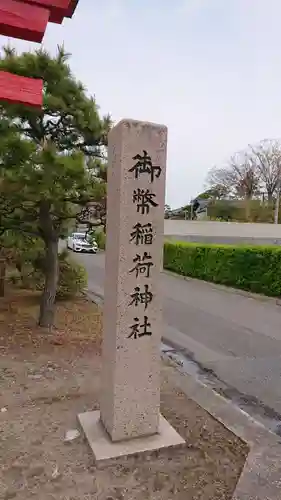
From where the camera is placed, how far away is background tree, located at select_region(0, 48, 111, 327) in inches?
164

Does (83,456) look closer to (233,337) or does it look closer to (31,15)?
(31,15)

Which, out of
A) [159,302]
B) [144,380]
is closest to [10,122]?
[159,302]

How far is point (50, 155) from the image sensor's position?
13.4ft

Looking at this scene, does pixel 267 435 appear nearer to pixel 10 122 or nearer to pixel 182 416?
pixel 182 416

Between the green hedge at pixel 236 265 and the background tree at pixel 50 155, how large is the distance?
6360mm

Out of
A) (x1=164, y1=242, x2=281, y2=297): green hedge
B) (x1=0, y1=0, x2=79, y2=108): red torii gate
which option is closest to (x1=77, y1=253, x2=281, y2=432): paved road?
(x1=164, y1=242, x2=281, y2=297): green hedge

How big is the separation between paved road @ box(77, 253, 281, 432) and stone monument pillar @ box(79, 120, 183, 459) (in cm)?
160

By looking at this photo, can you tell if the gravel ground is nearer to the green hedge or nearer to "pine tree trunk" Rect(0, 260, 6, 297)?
"pine tree trunk" Rect(0, 260, 6, 297)

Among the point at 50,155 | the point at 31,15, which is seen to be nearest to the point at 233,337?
the point at 50,155

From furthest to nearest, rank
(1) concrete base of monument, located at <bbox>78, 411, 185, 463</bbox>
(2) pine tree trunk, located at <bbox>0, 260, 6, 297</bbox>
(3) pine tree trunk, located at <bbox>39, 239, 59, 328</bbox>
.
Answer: (2) pine tree trunk, located at <bbox>0, 260, 6, 297</bbox>
(3) pine tree trunk, located at <bbox>39, 239, 59, 328</bbox>
(1) concrete base of monument, located at <bbox>78, 411, 185, 463</bbox>

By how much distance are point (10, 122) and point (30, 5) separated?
5.38 ft

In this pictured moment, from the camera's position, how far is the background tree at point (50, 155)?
4.16 meters

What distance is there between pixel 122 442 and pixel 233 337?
4041mm

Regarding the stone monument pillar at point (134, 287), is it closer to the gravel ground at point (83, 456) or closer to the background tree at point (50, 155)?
the gravel ground at point (83, 456)
